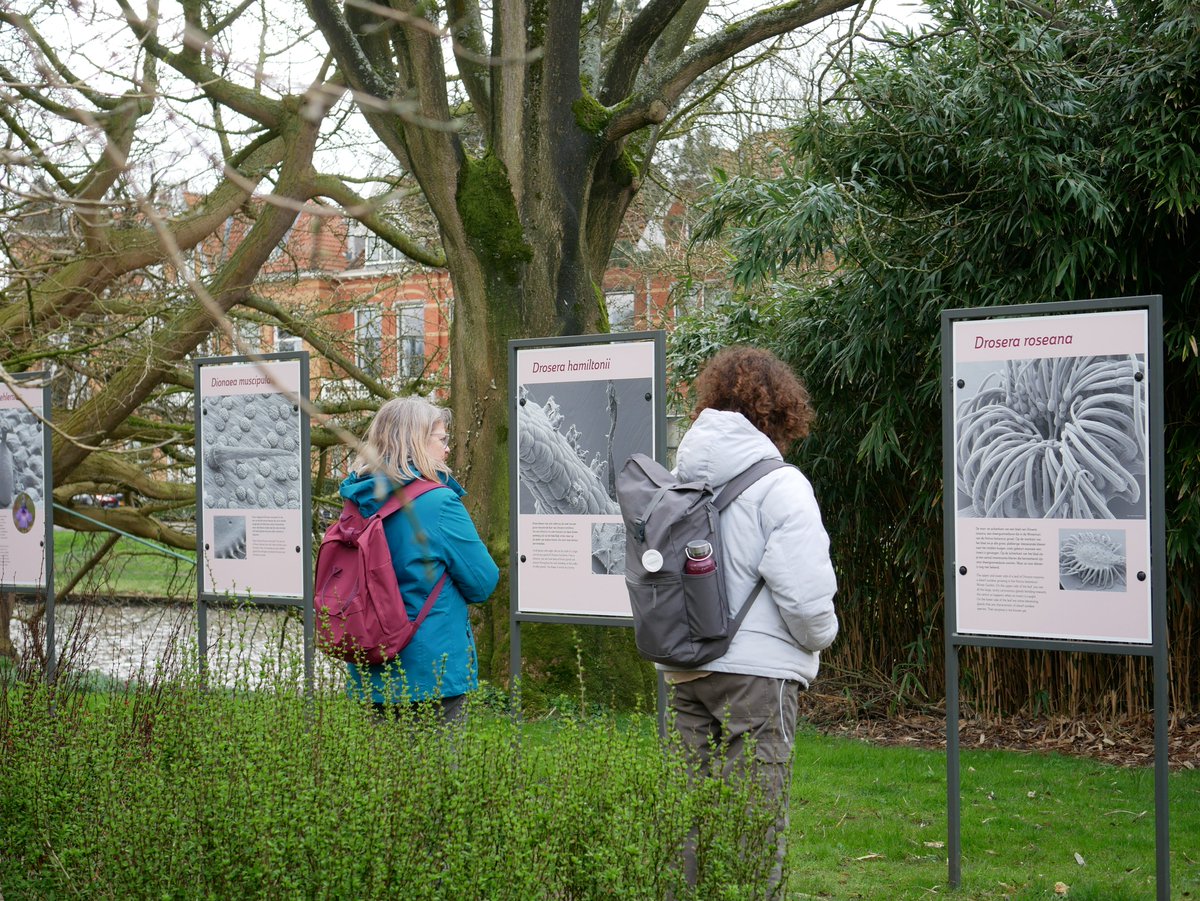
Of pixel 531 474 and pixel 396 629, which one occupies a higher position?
pixel 531 474

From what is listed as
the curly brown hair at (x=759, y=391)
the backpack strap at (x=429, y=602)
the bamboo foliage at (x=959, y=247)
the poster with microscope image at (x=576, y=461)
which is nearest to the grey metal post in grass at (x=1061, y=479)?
the curly brown hair at (x=759, y=391)

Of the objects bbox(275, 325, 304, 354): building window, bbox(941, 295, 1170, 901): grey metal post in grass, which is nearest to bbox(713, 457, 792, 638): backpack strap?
bbox(941, 295, 1170, 901): grey metal post in grass

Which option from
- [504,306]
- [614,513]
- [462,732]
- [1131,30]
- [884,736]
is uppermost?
[1131,30]

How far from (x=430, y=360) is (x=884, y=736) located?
5.13m

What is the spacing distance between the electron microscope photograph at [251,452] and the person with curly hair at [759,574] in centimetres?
285

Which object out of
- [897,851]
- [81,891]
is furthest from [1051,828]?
[81,891]

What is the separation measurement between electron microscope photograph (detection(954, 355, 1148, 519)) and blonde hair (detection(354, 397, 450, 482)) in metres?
1.87

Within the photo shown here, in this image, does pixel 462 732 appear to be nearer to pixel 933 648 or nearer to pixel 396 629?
pixel 396 629

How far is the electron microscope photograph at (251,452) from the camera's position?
5957 mm

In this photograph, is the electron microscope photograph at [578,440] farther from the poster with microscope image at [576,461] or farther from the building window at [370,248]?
the building window at [370,248]

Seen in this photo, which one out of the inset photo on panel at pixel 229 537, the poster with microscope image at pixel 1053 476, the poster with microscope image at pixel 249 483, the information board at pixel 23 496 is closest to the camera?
the poster with microscope image at pixel 1053 476

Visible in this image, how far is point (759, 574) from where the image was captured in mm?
3490

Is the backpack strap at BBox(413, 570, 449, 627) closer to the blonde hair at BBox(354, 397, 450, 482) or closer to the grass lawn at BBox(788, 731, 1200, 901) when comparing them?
the blonde hair at BBox(354, 397, 450, 482)

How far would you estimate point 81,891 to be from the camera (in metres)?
3.24
